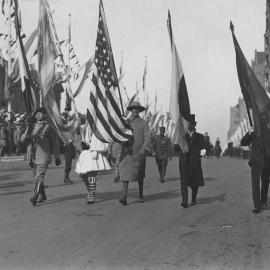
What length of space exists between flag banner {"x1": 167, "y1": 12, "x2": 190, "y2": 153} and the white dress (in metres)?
1.53

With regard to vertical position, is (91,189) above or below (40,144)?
below

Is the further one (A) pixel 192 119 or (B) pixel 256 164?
(A) pixel 192 119

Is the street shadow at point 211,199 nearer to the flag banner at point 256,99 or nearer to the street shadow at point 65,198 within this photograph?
Answer: the flag banner at point 256,99

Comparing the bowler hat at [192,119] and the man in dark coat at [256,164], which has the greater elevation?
the bowler hat at [192,119]

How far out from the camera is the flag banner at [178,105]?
1074cm

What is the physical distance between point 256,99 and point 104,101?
3.04 meters

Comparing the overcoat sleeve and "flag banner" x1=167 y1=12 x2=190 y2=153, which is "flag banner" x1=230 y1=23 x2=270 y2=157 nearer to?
"flag banner" x1=167 y1=12 x2=190 y2=153

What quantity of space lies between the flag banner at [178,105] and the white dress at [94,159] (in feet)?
5.02

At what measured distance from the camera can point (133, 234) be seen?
779cm

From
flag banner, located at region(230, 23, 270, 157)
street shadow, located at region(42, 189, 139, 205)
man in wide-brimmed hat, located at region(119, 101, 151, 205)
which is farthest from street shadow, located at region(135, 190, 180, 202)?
flag banner, located at region(230, 23, 270, 157)

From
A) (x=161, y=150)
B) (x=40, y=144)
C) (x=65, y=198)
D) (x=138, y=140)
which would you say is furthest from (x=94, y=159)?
(x=161, y=150)

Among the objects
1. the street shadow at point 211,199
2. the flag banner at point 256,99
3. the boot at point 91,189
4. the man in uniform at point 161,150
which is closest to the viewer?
the flag banner at point 256,99

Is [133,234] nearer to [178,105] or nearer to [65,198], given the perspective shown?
[178,105]

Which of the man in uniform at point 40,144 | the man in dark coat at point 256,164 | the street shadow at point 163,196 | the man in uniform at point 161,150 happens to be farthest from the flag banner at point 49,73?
the man in uniform at point 161,150
